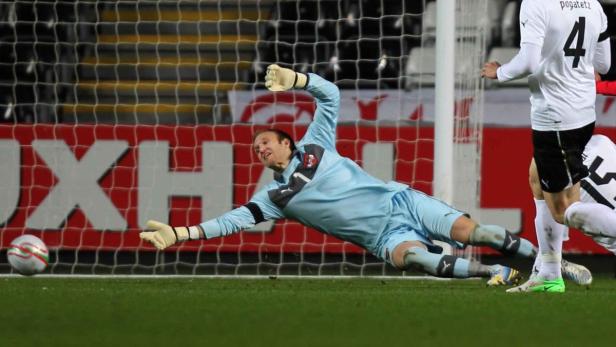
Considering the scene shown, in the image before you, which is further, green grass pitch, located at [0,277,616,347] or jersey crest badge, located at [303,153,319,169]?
jersey crest badge, located at [303,153,319,169]

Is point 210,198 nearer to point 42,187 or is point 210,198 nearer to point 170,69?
point 42,187

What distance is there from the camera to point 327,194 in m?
7.11

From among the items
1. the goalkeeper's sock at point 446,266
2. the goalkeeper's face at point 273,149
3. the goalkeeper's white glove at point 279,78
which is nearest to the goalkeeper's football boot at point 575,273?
the goalkeeper's sock at point 446,266

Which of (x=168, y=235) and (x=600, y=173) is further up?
(x=600, y=173)

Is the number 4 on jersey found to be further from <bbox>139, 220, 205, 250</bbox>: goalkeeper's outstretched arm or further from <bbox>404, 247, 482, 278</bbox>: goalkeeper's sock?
<bbox>139, 220, 205, 250</bbox>: goalkeeper's outstretched arm

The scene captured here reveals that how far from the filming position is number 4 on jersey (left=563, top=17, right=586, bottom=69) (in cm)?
663

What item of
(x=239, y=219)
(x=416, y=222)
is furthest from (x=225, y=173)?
(x=416, y=222)

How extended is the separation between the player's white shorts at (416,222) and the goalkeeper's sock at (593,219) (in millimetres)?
795

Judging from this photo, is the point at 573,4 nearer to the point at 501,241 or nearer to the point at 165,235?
the point at 501,241

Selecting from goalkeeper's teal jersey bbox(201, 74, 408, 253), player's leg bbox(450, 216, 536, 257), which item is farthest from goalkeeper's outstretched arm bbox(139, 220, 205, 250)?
player's leg bbox(450, 216, 536, 257)

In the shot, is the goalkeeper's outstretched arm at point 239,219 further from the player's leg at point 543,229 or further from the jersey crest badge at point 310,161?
the player's leg at point 543,229

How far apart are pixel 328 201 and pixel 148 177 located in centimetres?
278

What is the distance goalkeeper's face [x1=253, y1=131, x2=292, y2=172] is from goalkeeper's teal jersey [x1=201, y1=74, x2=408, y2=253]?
0.05 m

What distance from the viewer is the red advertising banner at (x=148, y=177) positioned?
9.58m
